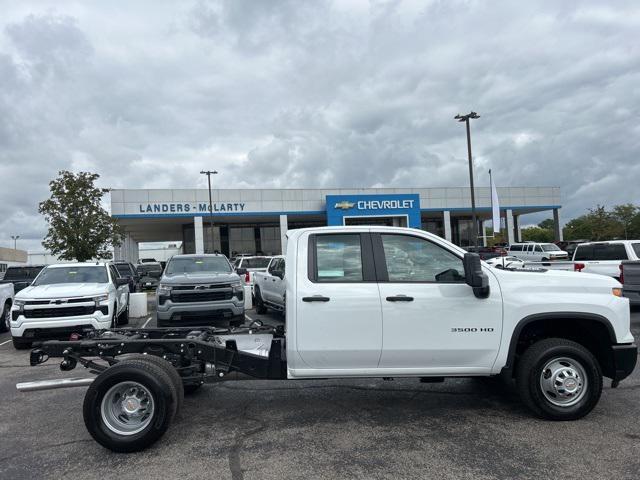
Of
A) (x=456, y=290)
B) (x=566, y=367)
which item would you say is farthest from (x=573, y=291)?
(x=456, y=290)

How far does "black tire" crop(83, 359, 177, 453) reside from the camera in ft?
14.7

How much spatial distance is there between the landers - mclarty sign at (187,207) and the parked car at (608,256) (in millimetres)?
32777

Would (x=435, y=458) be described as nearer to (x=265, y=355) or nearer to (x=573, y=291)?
(x=265, y=355)

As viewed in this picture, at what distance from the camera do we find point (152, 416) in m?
4.54

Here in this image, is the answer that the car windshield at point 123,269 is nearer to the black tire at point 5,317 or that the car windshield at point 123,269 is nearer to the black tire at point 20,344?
the black tire at point 5,317

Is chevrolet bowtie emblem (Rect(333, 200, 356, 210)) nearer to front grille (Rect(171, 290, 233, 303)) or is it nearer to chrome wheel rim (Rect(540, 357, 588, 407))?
front grille (Rect(171, 290, 233, 303))

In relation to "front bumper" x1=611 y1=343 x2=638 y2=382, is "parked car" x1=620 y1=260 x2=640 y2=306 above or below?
above

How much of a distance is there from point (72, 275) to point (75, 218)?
1662cm

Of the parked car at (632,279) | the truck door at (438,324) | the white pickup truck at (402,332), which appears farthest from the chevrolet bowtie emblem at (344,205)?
the truck door at (438,324)

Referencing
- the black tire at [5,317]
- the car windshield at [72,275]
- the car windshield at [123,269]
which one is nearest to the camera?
the car windshield at [72,275]

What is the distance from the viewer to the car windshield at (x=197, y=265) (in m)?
12.0

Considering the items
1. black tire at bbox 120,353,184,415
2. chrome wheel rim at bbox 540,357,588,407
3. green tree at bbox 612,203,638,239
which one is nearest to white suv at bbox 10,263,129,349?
black tire at bbox 120,353,184,415

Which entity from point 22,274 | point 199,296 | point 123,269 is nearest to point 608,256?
point 199,296

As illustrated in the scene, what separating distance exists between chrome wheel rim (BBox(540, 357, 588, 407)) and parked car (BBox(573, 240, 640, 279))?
28.9ft
